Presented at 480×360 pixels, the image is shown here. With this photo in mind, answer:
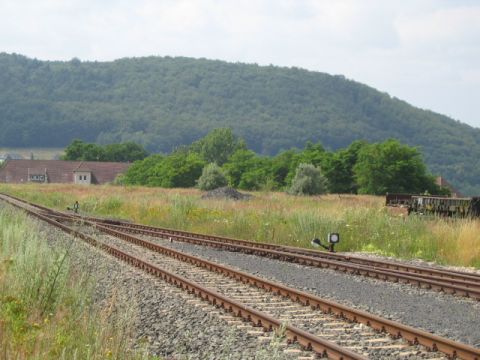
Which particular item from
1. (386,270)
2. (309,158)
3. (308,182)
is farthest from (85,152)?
(386,270)

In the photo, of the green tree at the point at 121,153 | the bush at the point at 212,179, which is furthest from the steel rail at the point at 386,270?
the green tree at the point at 121,153

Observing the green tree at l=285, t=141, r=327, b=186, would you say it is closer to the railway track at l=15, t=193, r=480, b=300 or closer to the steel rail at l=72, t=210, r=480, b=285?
the railway track at l=15, t=193, r=480, b=300

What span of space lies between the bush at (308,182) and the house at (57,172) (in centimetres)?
7455

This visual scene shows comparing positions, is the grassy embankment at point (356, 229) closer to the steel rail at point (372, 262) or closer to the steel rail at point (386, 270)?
the steel rail at point (372, 262)

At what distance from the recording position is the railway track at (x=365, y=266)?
14.1 m

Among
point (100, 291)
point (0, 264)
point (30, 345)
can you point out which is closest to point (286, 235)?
point (100, 291)

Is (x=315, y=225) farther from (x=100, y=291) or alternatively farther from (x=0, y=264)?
(x=0, y=264)

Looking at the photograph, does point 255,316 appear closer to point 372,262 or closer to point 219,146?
point 372,262

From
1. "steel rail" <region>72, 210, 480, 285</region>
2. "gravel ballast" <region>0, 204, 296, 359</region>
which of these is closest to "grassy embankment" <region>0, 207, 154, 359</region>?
"gravel ballast" <region>0, 204, 296, 359</region>

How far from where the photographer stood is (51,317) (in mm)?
9156

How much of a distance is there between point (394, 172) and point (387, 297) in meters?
65.2

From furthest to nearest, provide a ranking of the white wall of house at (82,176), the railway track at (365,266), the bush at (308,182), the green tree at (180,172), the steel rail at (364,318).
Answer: the white wall of house at (82,176) → the green tree at (180,172) → the bush at (308,182) → the railway track at (365,266) → the steel rail at (364,318)

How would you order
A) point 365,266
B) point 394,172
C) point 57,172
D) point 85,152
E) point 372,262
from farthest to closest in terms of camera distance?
point 85,152 → point 57,172 → point 394,172 → point 372,262 → point 365,266

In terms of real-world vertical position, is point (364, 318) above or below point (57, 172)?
below
